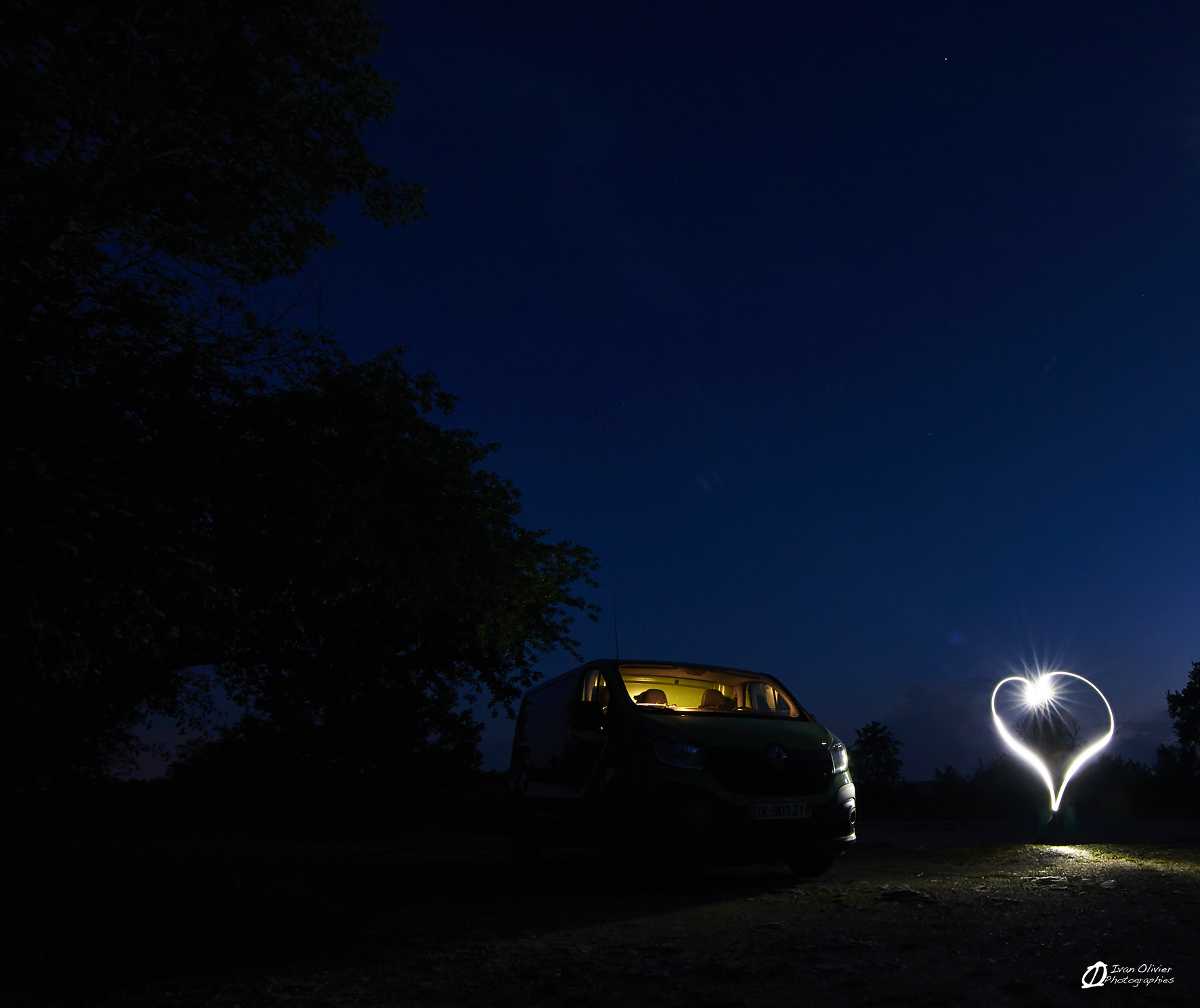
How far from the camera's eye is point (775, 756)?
7.37m

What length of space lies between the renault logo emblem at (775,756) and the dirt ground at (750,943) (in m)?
1.02

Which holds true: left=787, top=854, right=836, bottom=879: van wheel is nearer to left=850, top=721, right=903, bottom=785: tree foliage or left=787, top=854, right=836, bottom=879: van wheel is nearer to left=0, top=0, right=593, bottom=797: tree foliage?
left=0, top=0, right=593, bottom=797: tree foliage

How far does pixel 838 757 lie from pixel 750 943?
3207 millimetres

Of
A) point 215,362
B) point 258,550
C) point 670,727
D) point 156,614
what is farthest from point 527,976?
point 215,362

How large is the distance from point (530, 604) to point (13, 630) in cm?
957

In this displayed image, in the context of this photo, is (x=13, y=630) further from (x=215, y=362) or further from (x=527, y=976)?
(x=527, y=976)

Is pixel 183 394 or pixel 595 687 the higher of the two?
pixel 183 394

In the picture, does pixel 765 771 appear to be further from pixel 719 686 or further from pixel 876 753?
pixel 876 753

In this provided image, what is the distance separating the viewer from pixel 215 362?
32.7ft

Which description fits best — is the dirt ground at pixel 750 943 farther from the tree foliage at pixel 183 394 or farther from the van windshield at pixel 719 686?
the tree foliage at pixel 183 394

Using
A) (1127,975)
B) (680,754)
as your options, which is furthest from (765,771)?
(1127,975)

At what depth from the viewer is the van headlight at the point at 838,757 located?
25.6ft

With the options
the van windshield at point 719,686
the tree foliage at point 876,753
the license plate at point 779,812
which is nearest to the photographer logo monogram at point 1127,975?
the license plate at point 779,812

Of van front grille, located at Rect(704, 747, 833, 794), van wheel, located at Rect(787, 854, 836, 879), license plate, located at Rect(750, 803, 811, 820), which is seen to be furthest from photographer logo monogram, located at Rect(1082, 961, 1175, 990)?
van wheel, located at Rect(787, 854, 836, 879)
